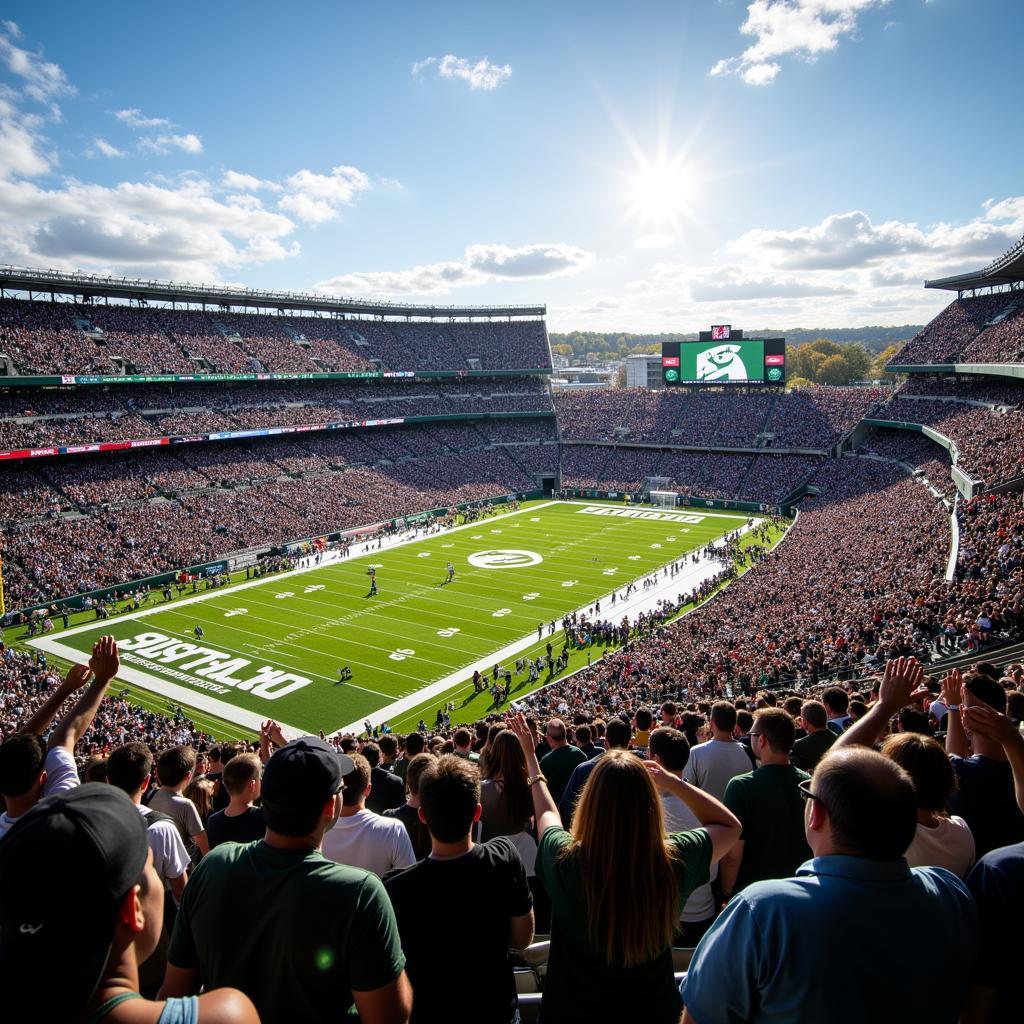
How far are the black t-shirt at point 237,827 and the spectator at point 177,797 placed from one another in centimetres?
51

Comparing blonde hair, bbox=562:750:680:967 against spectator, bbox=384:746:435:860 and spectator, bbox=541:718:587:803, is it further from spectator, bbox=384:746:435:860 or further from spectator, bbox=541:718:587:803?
spectator, bbox=541:718:587:803

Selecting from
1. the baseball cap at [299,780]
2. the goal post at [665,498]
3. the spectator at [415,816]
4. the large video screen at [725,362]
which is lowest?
the goal post at [665,498]

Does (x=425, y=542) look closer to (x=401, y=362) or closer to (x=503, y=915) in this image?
(x=401, y=362)

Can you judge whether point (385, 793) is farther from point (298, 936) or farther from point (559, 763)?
point (298, 936)

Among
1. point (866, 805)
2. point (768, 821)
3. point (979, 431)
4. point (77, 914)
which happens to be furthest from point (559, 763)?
point (979, 431)

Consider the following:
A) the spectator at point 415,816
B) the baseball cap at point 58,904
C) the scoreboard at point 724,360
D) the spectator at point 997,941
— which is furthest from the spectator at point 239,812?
the scoreboard at point 724,360

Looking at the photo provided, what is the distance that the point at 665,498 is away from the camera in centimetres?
6056

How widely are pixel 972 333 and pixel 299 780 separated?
195 ft

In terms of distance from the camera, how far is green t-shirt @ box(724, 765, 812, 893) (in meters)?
4.23

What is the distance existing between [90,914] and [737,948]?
6.03 feet

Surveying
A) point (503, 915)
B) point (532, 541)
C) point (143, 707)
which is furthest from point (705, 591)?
point (503, 915)

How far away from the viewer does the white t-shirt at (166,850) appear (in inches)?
164

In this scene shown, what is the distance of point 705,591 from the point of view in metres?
36.1

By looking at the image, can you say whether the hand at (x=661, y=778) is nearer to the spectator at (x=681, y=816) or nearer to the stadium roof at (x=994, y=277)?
the spectator at (x=681, y=816)
